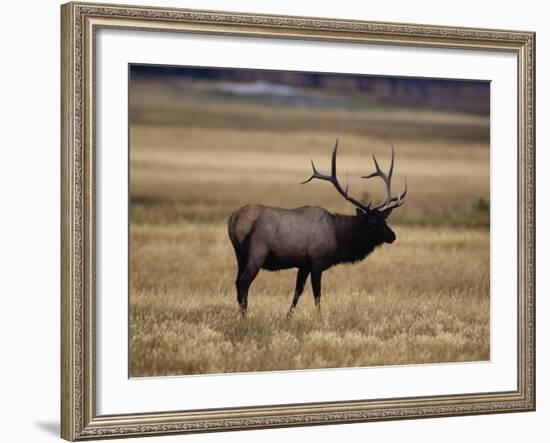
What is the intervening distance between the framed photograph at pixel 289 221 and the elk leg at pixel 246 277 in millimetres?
21

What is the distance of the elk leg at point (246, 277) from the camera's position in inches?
368

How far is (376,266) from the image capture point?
9797 millimetres

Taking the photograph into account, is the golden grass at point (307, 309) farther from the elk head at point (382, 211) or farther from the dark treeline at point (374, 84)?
the dark treeline at point (374, 84)

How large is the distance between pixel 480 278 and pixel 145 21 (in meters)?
3.10

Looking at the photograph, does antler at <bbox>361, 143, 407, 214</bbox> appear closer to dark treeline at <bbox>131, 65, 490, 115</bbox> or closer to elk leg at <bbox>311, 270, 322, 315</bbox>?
dark treeline at <bbox>131, 65, 490, 115</bbox>

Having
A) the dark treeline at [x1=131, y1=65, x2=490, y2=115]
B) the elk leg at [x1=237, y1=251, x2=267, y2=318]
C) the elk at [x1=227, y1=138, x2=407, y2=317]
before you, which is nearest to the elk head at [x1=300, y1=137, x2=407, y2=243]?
the elk at [x1=227, y1=138, x2=407, y2=317]

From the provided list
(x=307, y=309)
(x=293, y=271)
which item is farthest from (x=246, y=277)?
(x=307, y=309)

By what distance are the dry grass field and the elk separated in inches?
2.3

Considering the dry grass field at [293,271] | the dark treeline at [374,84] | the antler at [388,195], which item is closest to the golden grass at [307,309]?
the dry grass field at [293,271]

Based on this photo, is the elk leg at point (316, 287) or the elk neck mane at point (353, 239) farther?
the elk neck mane at point (353, 239)

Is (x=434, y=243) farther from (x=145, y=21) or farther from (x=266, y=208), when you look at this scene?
(x=145, y=21)

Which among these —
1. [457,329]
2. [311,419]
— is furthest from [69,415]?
[457,329]

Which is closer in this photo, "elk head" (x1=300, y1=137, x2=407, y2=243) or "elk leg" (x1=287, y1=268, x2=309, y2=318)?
"elk leg" (x1=287, y1=268, x2=309, y2=318)

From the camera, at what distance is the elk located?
945cm
